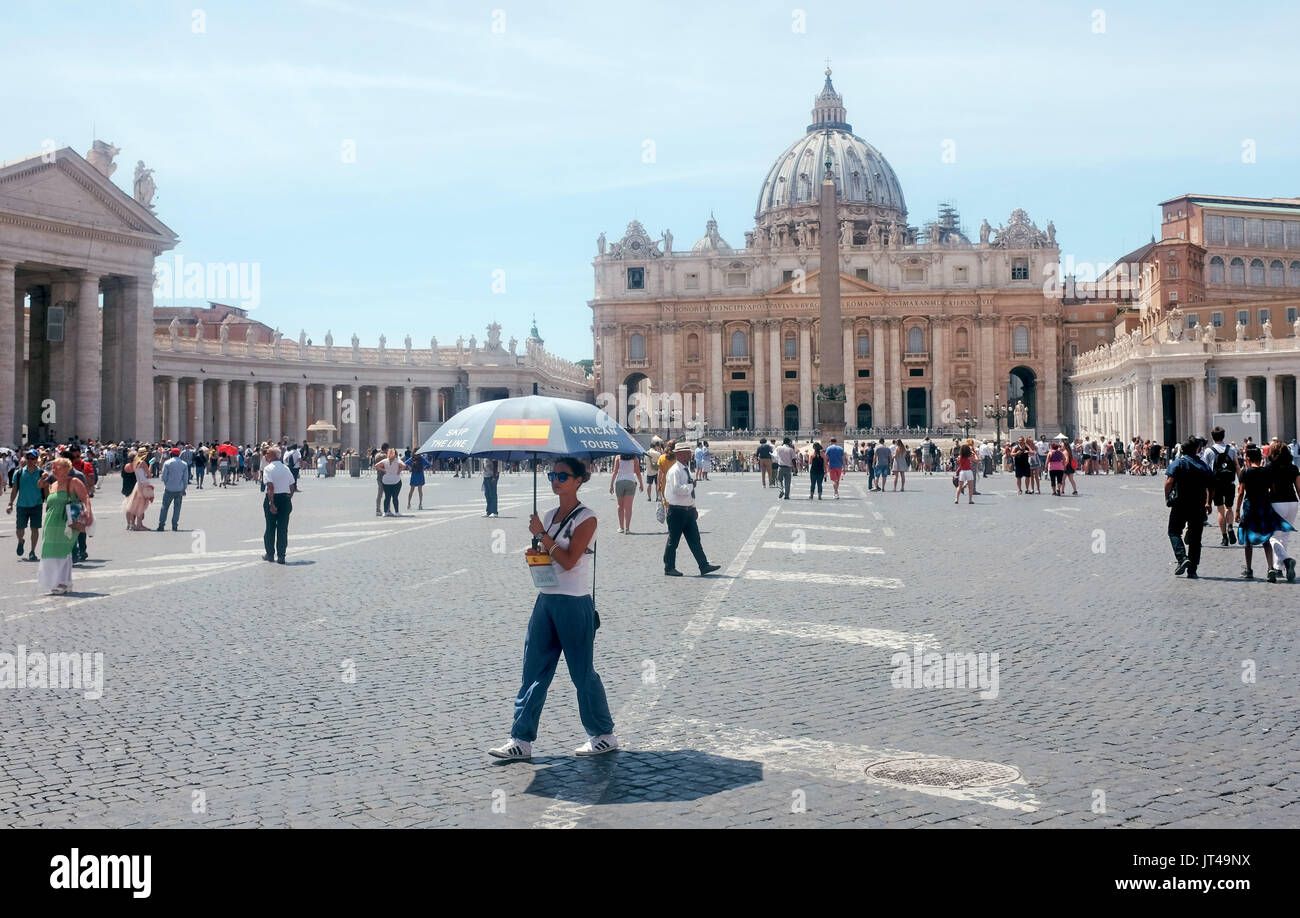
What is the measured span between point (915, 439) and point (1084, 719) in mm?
71689

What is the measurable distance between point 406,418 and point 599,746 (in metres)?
65.6

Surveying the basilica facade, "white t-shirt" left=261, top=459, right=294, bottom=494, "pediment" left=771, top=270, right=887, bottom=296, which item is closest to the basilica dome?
the basilica facade

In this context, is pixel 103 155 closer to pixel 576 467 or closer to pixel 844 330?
pixel 576 467

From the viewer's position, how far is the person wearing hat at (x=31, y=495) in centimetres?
1504

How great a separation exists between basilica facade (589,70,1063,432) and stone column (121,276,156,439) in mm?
44885

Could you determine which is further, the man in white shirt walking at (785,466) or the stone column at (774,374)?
the stone column at (774,374)

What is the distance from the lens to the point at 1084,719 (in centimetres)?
658

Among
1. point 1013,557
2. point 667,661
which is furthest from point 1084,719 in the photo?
point 1013,557

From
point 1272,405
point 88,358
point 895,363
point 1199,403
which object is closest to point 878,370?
point 895,363

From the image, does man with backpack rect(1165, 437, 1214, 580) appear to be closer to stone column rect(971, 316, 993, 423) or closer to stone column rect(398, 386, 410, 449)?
stone column rect(398, 386, 410, 449)

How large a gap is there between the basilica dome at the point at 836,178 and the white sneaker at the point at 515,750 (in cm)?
10602

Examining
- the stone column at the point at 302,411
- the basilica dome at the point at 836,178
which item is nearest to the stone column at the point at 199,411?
the stone column at the point at 302,411

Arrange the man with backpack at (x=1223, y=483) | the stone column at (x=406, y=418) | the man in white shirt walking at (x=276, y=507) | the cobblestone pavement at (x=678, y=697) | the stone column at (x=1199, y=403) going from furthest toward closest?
the stone column at (x=406, y=418), the stone column at (x=1199, y=403), the man with backpack at (x=1223, y=483), the man in white shirt walking at (x=276, y=507), the cobblestone pavement at (x=678, y=697)

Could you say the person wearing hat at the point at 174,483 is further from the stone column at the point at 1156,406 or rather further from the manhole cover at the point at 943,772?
the stone column at the point at 1156,406
